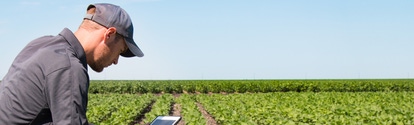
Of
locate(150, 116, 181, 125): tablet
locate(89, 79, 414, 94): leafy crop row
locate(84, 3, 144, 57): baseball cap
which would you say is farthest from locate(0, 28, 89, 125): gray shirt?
locate(89, 79, 414, 94): leafy crop row

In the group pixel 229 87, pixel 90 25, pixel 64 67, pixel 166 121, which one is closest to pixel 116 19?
pixel 90 25

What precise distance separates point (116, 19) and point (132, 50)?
17cm

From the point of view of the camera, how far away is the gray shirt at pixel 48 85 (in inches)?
72.8

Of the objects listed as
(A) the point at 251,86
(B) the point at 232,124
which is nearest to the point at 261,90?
(A) the point at 251,86

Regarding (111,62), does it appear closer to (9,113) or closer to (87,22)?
(87,22)

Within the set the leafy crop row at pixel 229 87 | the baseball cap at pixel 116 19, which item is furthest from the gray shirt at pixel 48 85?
the leafy crop row at pixel 229 87

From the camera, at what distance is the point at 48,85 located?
186 centimetres

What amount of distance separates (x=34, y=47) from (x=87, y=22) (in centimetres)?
23

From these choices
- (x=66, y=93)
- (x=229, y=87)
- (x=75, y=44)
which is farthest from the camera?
(x=229, y=87)

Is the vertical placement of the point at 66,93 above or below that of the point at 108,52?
below

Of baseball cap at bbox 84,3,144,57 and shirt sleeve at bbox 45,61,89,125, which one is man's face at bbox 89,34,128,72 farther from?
shirt sleeve at bbox 45,61,89,125

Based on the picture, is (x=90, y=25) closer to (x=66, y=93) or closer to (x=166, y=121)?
(x=66, y=93)

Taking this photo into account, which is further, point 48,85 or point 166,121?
point 166,121

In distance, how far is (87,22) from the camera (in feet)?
6.89
